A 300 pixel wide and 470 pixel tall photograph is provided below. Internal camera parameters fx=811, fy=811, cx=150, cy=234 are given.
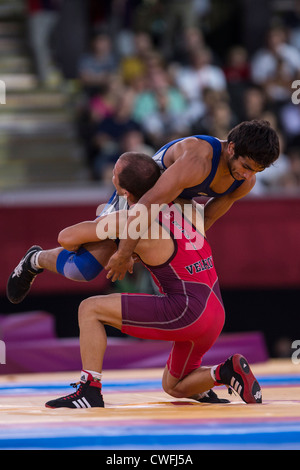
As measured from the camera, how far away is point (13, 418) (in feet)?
9.25

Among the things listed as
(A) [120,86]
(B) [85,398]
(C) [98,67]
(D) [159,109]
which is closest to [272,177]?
(D) [159,109]

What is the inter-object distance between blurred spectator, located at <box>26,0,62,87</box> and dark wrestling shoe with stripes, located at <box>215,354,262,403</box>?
5.71 m

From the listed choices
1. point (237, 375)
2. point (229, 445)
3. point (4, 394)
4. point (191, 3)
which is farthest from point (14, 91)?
point (229, 445)

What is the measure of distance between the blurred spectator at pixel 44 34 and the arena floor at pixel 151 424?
5.25 meters

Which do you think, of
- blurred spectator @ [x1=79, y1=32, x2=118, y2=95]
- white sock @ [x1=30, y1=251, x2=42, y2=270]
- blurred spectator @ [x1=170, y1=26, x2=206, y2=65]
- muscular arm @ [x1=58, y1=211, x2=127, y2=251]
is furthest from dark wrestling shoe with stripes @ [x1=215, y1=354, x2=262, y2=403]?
blurred spectator @ [x1=170, y1=26, x2=206, y2=65]

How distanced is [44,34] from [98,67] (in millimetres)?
998

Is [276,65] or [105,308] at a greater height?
[276,65]

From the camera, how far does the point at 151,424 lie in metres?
2.60

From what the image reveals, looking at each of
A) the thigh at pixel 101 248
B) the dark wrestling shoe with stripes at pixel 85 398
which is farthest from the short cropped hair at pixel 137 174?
the dark wrestling shoe with stripes at pixel 85 398

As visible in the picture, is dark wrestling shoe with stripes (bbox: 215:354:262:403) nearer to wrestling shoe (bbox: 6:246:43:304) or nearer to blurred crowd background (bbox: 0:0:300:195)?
wrestling shoe (bbox: 6:246:43:304)

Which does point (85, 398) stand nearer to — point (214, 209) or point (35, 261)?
point (35, 261)

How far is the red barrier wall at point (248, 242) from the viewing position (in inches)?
254

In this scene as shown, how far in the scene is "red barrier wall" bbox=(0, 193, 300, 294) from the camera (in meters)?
6.45

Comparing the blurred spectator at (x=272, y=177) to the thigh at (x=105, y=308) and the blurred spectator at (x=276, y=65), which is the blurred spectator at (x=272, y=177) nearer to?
the blurred spectator at (x=276, y=65)
